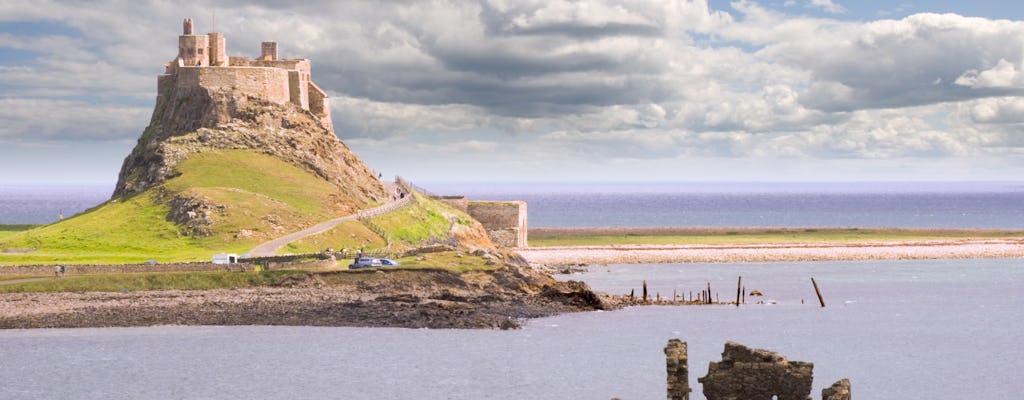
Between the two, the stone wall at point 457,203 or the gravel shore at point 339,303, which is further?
the stone wall at point 457,203

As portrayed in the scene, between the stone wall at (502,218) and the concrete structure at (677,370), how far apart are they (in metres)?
119

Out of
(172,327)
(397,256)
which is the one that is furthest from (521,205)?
(172,327)

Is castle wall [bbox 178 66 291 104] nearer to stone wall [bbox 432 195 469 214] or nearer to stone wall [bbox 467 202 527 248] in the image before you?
stone wall [bbox 432 195 469 214]

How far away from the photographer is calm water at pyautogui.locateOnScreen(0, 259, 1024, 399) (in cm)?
6431

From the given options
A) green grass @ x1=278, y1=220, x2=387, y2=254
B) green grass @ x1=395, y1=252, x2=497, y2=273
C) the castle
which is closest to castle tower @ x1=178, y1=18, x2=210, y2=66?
the castle

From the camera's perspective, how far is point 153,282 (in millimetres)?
92625

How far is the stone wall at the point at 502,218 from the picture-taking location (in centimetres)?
15862

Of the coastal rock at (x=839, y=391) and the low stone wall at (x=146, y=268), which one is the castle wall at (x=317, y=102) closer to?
the low stone wall at (x=146, y=268)

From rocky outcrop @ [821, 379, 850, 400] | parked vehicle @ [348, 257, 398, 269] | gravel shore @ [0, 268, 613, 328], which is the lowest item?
gravel shore @ [0, 268, 613, 328]

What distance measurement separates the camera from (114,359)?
237ft

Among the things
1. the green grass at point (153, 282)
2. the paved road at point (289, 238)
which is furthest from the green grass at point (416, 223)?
the green grass at point (153, 282)

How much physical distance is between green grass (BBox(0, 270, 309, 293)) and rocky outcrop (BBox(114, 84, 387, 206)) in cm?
3951

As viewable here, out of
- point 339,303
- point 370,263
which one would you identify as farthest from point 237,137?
point 339,303

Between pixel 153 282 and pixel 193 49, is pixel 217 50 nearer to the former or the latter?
pixel 193 49
